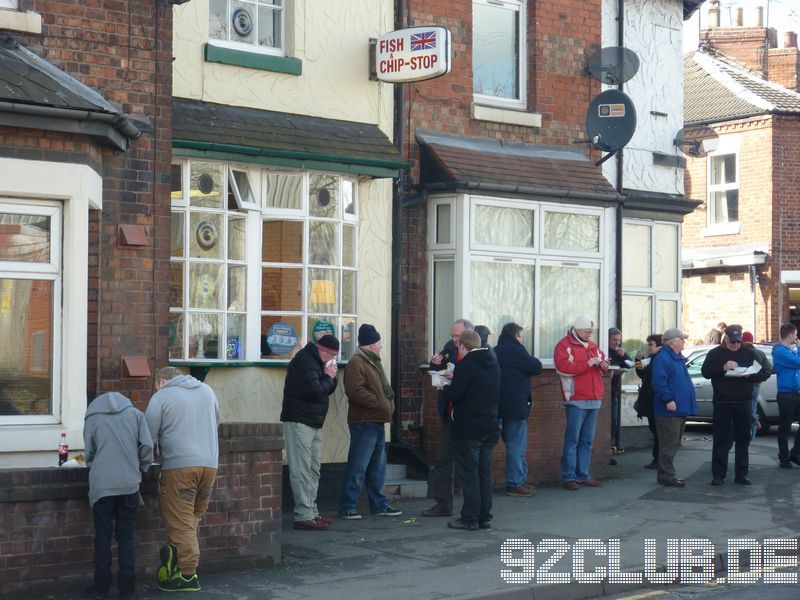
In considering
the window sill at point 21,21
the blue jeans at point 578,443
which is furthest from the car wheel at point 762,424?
the window sill at point 21,21

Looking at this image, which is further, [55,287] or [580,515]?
[580,515]

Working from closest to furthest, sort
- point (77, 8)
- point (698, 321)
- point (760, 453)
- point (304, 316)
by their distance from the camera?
1. point (77, 8)
2. point (304, 316)
3. point (760, 453)
4. point (698, 321)

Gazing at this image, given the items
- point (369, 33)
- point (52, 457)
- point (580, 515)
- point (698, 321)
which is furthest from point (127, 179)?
point (698, 321)

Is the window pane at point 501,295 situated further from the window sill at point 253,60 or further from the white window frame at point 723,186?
the white window frame at point 723,186

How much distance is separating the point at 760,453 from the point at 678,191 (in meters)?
3.91

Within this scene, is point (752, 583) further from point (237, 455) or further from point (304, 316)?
point (304, 316)

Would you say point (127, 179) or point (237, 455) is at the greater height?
point (127, 179)

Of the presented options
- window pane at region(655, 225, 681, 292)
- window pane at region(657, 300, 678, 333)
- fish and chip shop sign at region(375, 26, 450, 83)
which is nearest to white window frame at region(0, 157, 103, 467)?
fish and chip shop sign at region(375, 26, 450, 83)

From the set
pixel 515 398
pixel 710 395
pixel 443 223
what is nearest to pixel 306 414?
pixel 515 398

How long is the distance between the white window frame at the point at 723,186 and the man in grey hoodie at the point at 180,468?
2088cm

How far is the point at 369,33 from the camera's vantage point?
14.0 meters

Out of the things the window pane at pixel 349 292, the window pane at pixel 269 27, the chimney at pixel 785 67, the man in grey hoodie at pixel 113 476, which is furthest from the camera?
the chimney at pixel 785 67

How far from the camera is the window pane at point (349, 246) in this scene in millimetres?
13648

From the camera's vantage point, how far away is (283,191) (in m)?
13.1
